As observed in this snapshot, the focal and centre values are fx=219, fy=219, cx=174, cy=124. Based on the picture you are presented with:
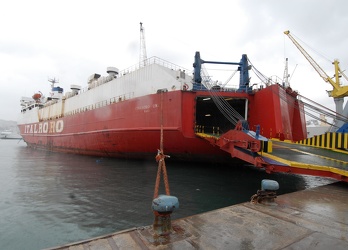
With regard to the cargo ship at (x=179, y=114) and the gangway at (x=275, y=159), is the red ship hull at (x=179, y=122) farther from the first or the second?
the gangway at (x=275, y=159)

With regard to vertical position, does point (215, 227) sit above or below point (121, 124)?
below

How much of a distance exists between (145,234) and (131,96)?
14.4m

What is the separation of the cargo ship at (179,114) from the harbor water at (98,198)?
74.2 inches

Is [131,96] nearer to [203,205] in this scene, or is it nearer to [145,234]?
[203,205]

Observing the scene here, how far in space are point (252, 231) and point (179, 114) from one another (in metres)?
10.0

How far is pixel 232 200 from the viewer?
26.5ft

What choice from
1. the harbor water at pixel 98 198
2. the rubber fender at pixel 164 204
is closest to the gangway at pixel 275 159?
the harbor water at pixel 98 198

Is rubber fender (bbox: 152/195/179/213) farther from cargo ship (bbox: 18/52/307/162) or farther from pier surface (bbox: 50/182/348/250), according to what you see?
cargo ship (bbox: 18/52/307/162)

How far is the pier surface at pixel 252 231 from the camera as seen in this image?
3.24 m

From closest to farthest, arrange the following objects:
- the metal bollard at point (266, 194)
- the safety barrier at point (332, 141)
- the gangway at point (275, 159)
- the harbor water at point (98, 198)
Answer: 1. the metal bollard at point (266, 194)
2. the harbor water at point (98, 198)
3. the gangway at point (275, 159)
4. the safety barrier at point (332, 141)

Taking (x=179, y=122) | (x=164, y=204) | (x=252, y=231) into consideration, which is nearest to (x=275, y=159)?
(x=252, y=231)

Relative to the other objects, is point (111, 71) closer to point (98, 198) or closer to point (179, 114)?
point (179, 114)

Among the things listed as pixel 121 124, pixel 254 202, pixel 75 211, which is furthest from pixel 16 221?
pixel 121 124

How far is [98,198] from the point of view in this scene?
8.38m
